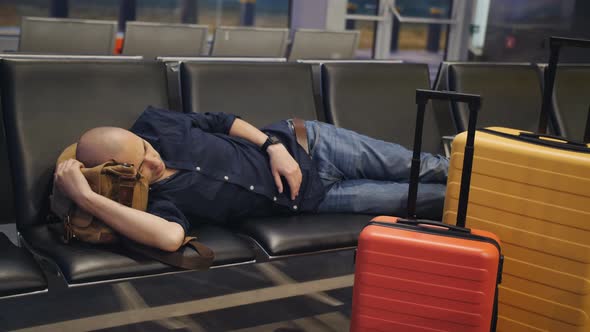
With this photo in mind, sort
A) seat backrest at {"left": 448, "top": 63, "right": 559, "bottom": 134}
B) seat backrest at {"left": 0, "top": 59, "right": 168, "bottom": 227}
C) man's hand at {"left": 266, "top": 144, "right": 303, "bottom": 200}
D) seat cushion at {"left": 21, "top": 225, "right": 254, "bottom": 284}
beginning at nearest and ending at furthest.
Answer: seat cushion at {"left": 21, "top": 225, "right": 254, "bottom": 284} < seat backrest at {"left": 0, "top": 59, "right": 168, "bottom": 227} < man's hand at {"left": 266, "top": 144, "right": 303, "bottom": 200} < seat backrest at {"left": 448, "top": 63, "right": 559, "bottom": 134}

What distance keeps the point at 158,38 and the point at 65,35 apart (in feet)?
1.58

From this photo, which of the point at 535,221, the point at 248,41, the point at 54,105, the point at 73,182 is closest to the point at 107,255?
the point at 73,182

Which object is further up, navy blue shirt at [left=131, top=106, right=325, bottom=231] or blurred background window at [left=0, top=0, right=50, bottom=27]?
blurred background window at [left=0, top=0, right=50, bottom=27]

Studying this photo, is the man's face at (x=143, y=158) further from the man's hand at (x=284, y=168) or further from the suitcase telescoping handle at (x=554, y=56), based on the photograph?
the suitcase telescoping handle at (x=554, y=56)

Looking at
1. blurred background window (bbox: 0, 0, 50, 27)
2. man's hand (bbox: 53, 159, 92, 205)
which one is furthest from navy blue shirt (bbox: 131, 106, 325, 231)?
blurred background window (bbox: 0, 0, 50, 27)

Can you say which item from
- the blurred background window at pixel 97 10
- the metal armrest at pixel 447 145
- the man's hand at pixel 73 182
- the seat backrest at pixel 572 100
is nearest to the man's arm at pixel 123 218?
the man's hand at pixel 73 182

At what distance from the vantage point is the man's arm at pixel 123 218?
1.79 meters

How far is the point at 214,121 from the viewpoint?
7.55 feet

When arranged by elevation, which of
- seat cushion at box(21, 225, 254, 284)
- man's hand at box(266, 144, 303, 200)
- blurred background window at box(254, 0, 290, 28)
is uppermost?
blurred background window at box(254, 0, 290, 28)

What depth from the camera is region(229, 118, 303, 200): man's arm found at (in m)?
2.20

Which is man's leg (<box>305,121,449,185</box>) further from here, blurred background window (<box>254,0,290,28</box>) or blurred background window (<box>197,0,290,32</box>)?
blurred background window (<box>254,0,290,28</box>)

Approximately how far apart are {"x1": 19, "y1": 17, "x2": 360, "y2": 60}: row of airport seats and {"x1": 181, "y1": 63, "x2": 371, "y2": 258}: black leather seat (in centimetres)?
120

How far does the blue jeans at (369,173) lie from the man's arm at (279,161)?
14 centimetres

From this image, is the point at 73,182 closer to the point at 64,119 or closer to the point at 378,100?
the point at 64,119
